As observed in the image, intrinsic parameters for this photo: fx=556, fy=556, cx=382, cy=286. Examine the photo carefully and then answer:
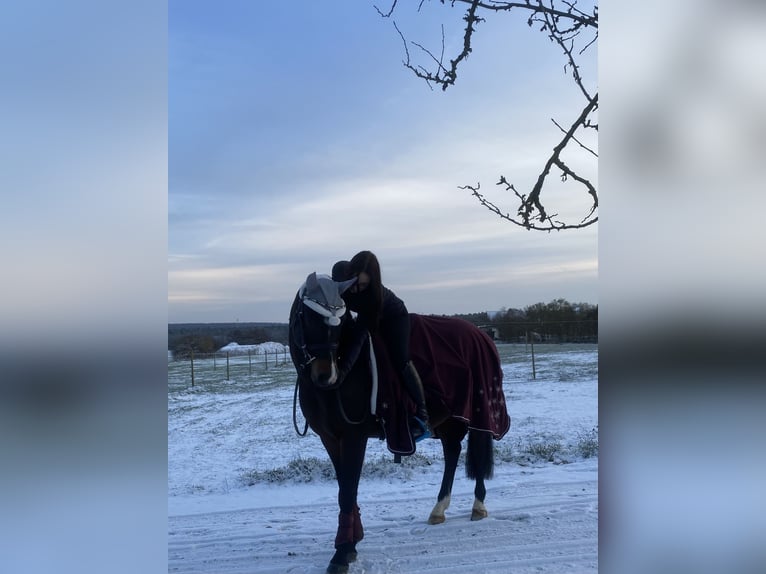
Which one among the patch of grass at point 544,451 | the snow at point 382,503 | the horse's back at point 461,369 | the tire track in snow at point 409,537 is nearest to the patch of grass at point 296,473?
the snow at point 382,503

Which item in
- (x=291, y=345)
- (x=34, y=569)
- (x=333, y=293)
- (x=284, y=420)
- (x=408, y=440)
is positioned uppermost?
(x=333, y=293)

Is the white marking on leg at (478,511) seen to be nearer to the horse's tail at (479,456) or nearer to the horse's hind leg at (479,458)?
the horse's hind leg at (479,458)

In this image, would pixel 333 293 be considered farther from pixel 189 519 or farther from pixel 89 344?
pixel 189 519

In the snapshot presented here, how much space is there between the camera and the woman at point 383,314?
3574 millimetres

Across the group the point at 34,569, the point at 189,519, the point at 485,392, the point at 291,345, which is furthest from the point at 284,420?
the point at 34,569

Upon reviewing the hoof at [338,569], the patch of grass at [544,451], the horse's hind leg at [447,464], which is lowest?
the patch of grass at [544,451]

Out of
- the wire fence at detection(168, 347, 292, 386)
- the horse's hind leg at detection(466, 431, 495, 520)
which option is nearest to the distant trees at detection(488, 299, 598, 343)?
the wire fence at detection(168, 347, 292, 386)

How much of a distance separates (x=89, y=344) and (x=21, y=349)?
0.12 meters

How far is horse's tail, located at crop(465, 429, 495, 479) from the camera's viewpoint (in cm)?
463

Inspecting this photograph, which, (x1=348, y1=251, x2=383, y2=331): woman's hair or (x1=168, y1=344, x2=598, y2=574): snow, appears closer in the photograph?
(x1=348, y1=251, x2=383, y2=331): woman's hair

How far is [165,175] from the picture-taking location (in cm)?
117

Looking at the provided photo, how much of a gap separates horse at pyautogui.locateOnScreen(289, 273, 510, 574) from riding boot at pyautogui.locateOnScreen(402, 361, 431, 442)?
73 mm

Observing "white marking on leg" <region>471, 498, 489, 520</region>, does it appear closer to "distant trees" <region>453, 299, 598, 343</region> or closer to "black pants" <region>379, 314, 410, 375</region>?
"black pants" <region>379, 314, 410, 375</region>

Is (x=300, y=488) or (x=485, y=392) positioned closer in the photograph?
(x=485, y=392)
